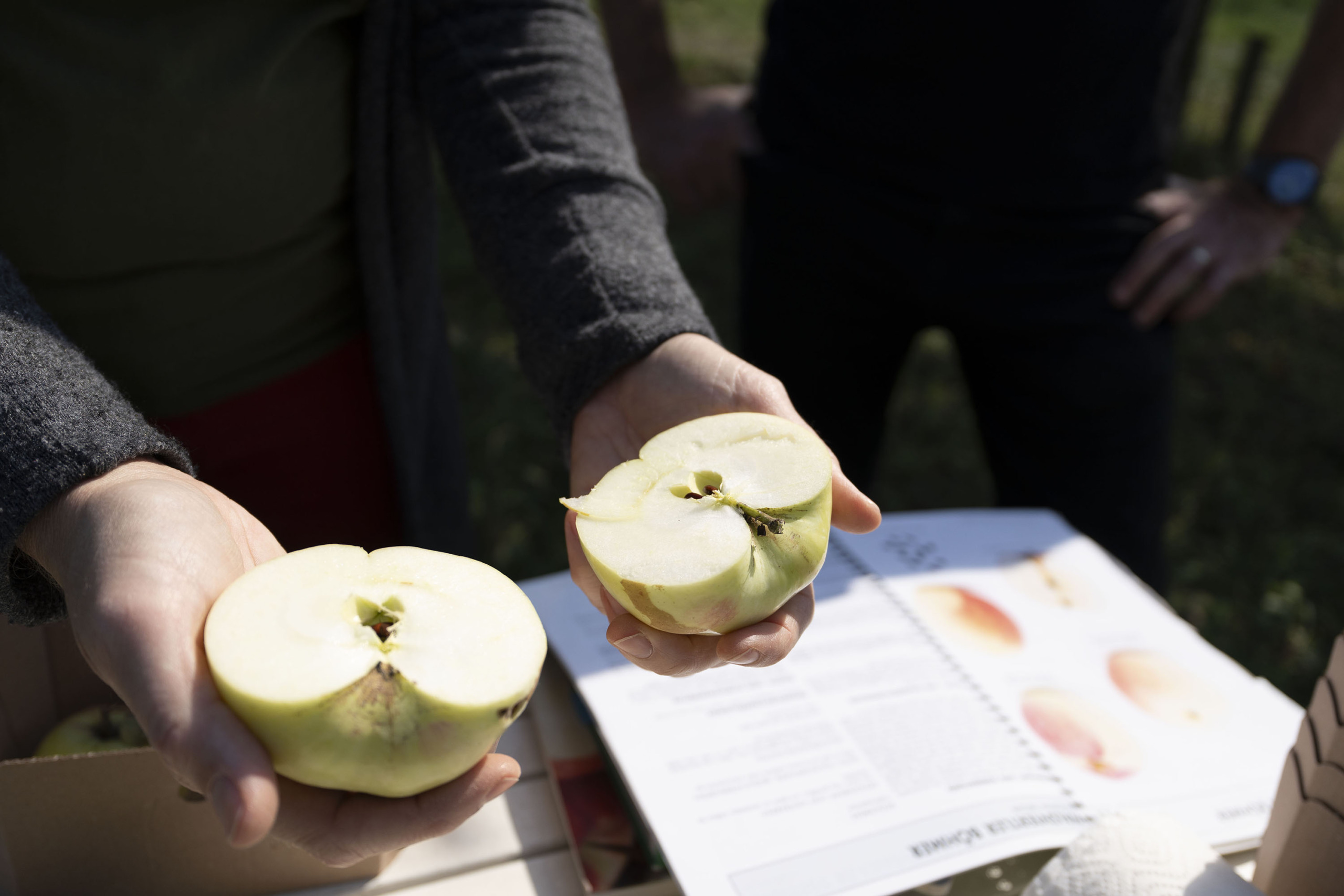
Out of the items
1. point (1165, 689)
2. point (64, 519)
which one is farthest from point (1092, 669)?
point (64, 519)

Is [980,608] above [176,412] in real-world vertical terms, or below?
below

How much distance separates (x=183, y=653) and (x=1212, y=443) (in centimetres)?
334

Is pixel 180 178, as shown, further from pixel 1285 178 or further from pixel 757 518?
pixel 1285 178

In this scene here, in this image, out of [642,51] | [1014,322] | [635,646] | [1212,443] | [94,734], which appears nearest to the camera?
[635,646]

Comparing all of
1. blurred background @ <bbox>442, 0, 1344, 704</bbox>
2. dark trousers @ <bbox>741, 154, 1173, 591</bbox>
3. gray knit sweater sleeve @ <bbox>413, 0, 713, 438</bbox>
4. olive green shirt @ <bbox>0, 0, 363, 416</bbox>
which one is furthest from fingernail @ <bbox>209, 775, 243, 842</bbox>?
dark trousers @ <bbox>741, 154, 1173, 591</bbox>

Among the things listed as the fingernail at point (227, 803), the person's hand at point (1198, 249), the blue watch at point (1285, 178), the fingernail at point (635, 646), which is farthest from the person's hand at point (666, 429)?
the blue watch at point (1285, 178)

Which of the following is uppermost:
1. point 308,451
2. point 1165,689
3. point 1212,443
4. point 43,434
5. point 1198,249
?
point 43,434

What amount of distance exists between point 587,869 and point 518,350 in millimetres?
586

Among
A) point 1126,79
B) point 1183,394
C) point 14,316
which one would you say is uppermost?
point 1126,79

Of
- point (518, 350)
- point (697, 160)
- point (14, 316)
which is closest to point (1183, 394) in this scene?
point (697, 160)

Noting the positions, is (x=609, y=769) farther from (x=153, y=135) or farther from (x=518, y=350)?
(x=153, y=135)

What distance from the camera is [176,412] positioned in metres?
1.18

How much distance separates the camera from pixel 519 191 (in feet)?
3.72

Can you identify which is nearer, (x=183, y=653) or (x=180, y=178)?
(x=183, y=653)
